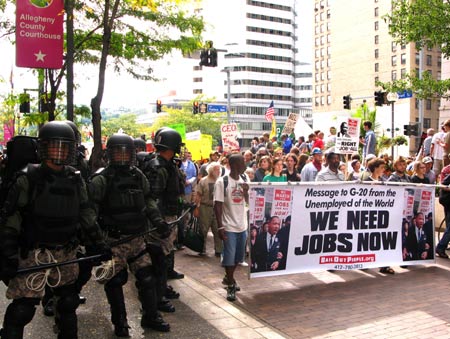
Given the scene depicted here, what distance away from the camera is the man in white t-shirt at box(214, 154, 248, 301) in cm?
653

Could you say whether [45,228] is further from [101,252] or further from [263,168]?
[263,168]

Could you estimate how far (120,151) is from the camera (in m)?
5.34

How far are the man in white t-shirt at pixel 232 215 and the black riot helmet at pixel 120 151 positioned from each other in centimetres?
153

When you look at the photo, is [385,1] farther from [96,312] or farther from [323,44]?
[96,312]

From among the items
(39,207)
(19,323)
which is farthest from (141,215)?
(19,323)

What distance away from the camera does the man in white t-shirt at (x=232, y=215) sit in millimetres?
6527

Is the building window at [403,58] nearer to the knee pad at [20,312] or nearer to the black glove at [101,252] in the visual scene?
the black glove at [101,252]

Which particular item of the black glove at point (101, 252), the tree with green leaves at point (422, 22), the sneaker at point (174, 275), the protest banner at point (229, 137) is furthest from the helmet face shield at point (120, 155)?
the tree with green leaves at point (422, 22)

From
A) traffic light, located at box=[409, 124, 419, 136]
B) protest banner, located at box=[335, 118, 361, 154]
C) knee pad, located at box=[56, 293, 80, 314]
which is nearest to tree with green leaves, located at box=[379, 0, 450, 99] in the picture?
protest banner, located at box=[335, 118, 361, 154]

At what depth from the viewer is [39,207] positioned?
4.36m

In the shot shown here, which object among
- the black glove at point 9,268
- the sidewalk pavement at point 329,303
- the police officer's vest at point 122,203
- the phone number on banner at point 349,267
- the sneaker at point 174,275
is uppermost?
the police officer's vest at point 122,203

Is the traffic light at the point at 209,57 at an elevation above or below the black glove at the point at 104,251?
above

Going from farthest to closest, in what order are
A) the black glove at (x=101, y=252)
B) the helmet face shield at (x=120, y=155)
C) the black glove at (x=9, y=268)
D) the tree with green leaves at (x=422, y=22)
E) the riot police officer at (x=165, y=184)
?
the tree with green leaves at (x=422, y=22)
the riot police officer at (x=165, y=184)
the helmet face shield at (x=120, y=155)
the black glove at (x=101, y=252)
the black glove at (x=9, y=268)

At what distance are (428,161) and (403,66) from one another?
8806 centimetres
